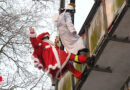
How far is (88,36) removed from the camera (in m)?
7.78

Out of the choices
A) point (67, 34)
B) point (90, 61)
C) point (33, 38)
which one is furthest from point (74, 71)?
point (33, 38)

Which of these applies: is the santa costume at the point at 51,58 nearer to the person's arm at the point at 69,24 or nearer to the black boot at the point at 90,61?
the black boot at the point at 90,61

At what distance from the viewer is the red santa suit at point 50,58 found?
6.77 meters

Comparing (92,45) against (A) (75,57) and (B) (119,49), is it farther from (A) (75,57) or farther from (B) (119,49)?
(B) (119,49)

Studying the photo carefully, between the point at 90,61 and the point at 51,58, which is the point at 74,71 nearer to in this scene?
the point at 90,61

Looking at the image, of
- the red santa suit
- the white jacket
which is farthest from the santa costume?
the white jacket

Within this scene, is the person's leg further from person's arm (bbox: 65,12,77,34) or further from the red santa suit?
person's arm (bbox: 65,12,77,34)

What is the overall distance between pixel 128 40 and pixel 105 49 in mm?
479

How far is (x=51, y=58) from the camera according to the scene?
682 cm

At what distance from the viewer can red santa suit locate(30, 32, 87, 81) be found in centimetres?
677

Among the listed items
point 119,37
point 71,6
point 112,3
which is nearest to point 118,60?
point 119,37

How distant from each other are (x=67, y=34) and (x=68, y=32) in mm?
51

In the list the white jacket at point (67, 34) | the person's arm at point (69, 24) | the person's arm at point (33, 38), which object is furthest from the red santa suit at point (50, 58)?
the person's arm at point (69, 24)

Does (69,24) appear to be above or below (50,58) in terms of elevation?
above
